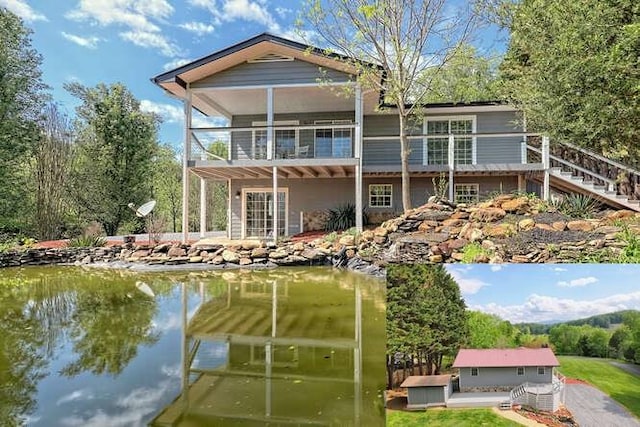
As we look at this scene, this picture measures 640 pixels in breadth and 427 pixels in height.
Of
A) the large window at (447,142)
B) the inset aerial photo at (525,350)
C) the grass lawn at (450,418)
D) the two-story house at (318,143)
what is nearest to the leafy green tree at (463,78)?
the large window at (447,142)

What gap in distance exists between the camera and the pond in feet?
10.2

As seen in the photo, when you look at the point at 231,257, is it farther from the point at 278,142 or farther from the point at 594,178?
the point at 594,178

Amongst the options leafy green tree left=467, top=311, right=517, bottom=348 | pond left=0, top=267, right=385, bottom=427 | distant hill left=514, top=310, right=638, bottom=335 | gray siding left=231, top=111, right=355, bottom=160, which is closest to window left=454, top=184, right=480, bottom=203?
gray siding left=231, top=111, right=355, bottom=160

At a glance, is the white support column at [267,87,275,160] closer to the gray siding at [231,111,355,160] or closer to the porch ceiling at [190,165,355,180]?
the porch ceiling at [190,165,355,180]

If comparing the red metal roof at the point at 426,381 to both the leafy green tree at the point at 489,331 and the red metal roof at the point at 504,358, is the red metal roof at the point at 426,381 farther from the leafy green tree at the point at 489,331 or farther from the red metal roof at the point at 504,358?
the leafy green tree at the point at 489,331

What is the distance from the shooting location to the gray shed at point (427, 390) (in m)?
1.77

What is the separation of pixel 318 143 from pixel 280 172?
1827mm

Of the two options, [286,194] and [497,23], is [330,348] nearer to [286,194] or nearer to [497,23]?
[286,194]

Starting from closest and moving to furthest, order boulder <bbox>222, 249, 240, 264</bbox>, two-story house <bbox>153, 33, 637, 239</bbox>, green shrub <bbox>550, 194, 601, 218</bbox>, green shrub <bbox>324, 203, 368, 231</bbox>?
green shrub <bbox>550, 194, 601, 218</bbox> → boulder <bbox>222, 249, 240, 264</bbox> → two-story house <bbox>153, 33, 637, 239</bbox> → green shrub <bbox>324, 203, 368, 231</bbox>

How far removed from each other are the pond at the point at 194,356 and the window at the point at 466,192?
893 cm

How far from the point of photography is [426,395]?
70.5 inches

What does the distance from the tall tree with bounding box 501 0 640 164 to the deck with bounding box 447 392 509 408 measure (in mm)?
7653

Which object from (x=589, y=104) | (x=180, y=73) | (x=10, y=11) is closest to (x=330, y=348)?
(x=589, y=104)

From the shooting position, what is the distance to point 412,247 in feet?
30.4
